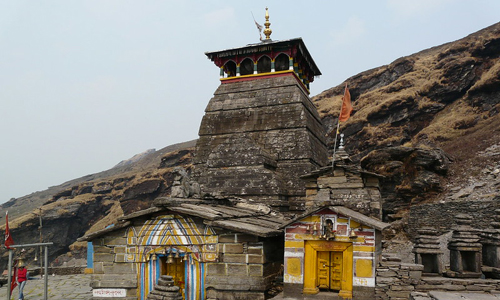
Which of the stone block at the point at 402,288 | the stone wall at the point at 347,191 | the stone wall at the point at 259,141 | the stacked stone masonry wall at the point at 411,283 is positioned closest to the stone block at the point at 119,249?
the stone wall at the point at 259,141

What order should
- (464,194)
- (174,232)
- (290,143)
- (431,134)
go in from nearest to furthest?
1. (174,232)
2. (290,143)
3. (464,194)
4. (431,134)

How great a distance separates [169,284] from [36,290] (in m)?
9.11

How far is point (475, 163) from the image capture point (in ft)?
108

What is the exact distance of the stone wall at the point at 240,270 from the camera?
39.2 feet

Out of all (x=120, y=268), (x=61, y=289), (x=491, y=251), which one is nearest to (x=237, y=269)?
(x=120, y=268)

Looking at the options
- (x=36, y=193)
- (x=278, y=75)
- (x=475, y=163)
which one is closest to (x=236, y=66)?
(x=278, y=75)

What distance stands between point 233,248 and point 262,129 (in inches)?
368

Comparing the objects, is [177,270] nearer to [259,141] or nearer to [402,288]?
[402,288]

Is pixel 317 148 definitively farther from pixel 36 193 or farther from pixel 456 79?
pixel 36 193

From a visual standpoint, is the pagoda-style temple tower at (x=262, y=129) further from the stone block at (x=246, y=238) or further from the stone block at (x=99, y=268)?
the stone block at (x=99, y=268)

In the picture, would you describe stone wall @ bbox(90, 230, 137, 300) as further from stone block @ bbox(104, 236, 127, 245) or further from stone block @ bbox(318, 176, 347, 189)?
stone block @ bbox(318, 176, 347, 189)

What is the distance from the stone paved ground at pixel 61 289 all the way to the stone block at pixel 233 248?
19.1 ft

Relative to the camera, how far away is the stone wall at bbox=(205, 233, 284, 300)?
12.0 metres

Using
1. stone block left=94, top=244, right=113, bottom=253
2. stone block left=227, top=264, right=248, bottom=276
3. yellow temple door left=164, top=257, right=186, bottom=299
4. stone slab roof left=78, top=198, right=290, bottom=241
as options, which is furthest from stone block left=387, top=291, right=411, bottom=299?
stone block left=94, top=244, right=113, bottom=253
